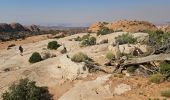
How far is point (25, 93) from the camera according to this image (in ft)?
78.5

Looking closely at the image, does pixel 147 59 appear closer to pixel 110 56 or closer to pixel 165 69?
pixel 165 69

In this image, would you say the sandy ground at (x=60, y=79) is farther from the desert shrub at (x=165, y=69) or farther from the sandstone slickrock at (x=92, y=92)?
Answer: the desert shrub at (x=165, y=69)

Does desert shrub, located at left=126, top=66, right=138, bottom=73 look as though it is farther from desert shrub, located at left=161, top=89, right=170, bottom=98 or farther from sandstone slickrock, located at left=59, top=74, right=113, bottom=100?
desert shrub, located at left=161, top=89, right=170, bottom=98

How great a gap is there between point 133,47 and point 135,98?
1207 cm

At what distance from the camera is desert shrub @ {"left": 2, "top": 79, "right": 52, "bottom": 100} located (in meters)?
23.4

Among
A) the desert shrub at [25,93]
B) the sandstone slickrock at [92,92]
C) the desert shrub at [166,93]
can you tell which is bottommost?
the desert shrub at [25,93]

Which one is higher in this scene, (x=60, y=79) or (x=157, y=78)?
(x=157, y=78)

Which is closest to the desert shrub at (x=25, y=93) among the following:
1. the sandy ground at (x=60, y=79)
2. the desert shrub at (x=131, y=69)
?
the sandy ground at (x=60, y=79)

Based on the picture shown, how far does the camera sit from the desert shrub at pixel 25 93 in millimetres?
23381

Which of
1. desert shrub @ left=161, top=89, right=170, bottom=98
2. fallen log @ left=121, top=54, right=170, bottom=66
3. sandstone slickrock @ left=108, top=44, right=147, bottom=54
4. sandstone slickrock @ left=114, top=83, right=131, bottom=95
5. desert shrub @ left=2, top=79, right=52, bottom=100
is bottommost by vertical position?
desert shrub @ left=2, top=79, right=52, bottom=100

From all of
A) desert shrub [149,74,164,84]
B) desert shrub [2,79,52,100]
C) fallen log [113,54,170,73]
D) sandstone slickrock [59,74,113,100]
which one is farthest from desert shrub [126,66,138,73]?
desert shrub [2,79,52,100]

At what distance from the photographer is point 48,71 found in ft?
95.2

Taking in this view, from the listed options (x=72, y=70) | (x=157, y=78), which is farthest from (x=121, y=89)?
(x=72, y=70)

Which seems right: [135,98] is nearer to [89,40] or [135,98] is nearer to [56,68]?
[56,68]
